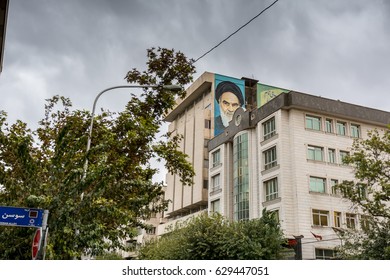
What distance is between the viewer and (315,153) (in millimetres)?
37594

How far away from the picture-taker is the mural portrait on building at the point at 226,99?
61469 millimetres

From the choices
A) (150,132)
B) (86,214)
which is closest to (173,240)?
(150,132)

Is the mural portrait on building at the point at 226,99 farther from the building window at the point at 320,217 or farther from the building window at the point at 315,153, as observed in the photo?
the building window at the point at 320,217

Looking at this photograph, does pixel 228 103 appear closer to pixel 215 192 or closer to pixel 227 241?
pixel 215 192

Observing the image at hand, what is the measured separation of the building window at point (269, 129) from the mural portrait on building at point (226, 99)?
2105 cm

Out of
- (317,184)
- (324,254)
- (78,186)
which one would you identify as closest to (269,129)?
(317,184)

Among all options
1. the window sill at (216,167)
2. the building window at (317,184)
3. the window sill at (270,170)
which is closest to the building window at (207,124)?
the window sill at (216,167)

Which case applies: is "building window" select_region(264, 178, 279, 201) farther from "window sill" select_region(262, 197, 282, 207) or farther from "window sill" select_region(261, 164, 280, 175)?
"window sill" select_region(261, 164, 280, 175)

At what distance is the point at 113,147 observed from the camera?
14359 millimetres

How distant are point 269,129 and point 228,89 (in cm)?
2498

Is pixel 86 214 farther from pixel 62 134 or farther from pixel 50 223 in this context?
pixel 62 134

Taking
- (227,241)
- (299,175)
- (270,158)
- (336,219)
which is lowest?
(227,241)

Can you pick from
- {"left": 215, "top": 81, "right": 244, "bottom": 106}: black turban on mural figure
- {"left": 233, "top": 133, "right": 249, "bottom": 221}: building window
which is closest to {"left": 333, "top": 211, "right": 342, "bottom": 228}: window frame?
{"left": 233, "top": 133, "right": 249, "bottom": 221}: building window

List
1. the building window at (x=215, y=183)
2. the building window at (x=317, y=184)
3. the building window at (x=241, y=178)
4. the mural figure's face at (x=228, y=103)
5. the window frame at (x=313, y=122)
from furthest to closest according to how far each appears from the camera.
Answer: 1. the mural figure's face at (x=228, y=103)
2. the building window at (x=215, y=183)
3. the building window at (x=241, y=178)
4. the window frame at (x=313, y=122)
5. the building window at (x=317, y=184)
